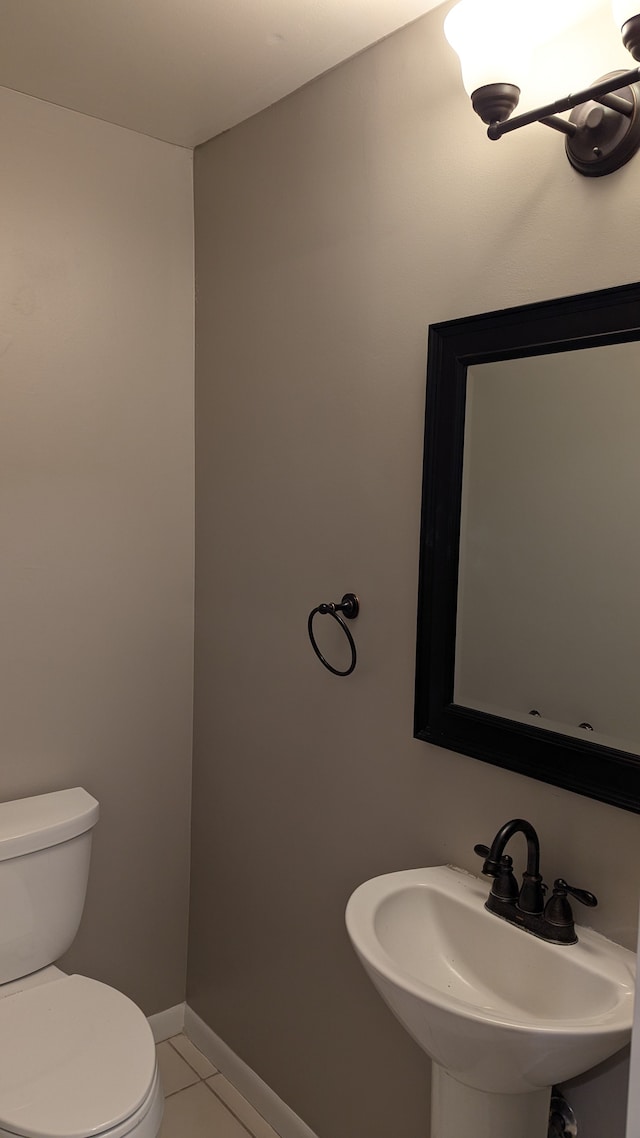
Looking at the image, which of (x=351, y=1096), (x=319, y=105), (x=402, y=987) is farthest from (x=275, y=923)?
(x=319, y=105)

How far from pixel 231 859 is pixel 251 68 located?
1.92m

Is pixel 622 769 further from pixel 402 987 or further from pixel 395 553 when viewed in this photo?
pixel 395 553

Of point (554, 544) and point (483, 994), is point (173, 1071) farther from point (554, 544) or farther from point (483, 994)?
point (554, 544)

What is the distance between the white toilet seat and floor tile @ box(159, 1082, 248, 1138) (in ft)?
1.77

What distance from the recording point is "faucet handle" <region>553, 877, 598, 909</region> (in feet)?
4.51

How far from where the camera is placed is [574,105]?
3.86ft

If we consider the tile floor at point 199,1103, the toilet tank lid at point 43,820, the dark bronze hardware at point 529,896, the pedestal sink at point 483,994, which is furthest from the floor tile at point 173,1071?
the dark bronze hardware at point 529,896

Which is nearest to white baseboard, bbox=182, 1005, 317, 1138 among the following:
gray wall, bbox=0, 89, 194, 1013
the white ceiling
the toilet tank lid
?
gray wall, bbox=0, 89, 194, 1013

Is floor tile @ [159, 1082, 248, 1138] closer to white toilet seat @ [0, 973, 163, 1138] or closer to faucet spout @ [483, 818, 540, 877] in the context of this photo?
white toilet seat @ [0, 973, 163, 1138]

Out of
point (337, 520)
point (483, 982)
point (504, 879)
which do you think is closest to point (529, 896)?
point (504, 879)

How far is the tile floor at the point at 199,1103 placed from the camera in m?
2.16

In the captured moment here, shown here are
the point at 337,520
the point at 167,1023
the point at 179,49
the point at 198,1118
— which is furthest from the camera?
the point at 167,1023

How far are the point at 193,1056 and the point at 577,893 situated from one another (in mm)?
1569

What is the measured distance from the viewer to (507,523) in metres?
1.53
